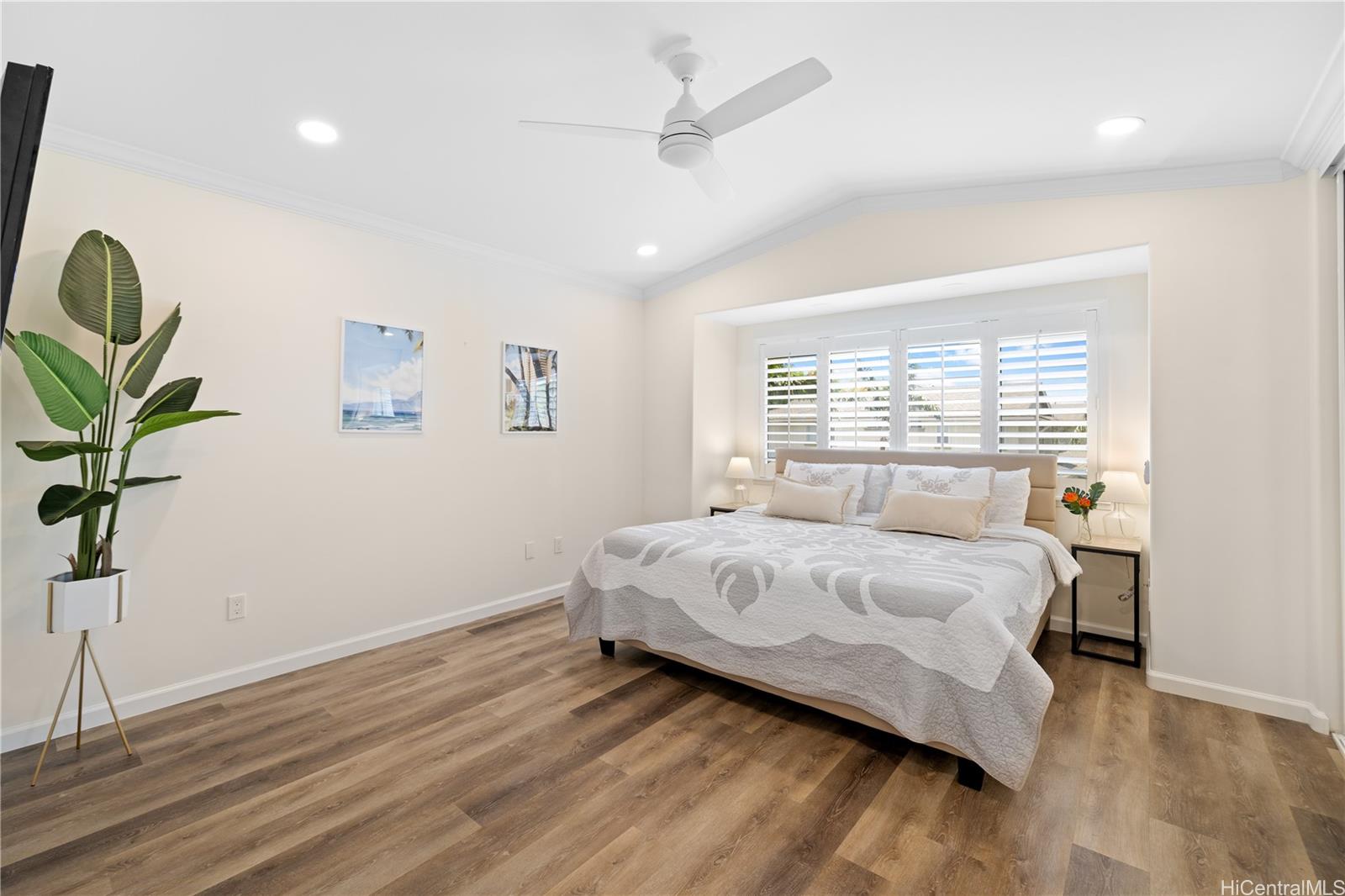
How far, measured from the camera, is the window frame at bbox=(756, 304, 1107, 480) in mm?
3820

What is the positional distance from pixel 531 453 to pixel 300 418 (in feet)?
5.14

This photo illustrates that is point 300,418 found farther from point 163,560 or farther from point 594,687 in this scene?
point 594,687

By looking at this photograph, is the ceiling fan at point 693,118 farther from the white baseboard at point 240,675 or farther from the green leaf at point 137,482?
the white baseboard at point 240,675

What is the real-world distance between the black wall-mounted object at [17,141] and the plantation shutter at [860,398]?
14.9 feet

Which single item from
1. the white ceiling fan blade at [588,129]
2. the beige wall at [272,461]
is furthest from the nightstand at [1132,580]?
the beige wall at [272,461]

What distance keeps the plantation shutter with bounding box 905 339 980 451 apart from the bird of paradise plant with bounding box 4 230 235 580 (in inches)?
167

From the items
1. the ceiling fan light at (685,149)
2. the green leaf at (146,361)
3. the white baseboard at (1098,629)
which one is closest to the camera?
the ceiling fan light at (685,149)

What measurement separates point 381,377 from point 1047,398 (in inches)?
168

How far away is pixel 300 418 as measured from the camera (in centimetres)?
324

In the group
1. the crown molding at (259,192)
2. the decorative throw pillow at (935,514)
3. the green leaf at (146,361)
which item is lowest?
the decorative throw pillow at (935,514)

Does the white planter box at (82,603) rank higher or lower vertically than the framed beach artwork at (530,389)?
lower

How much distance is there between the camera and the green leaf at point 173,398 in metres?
2.55

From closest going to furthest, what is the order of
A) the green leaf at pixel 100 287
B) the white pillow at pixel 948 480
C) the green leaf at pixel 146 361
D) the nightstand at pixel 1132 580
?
1. the green leaf at pixel 100 287
2. the green leaf at pixel 146 361
3. the nightstand at pixel 1132 580
4. the white pillow at pixel 948 480

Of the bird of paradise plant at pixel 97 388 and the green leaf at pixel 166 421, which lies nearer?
the bird of paradise plant at pixel 97 388
